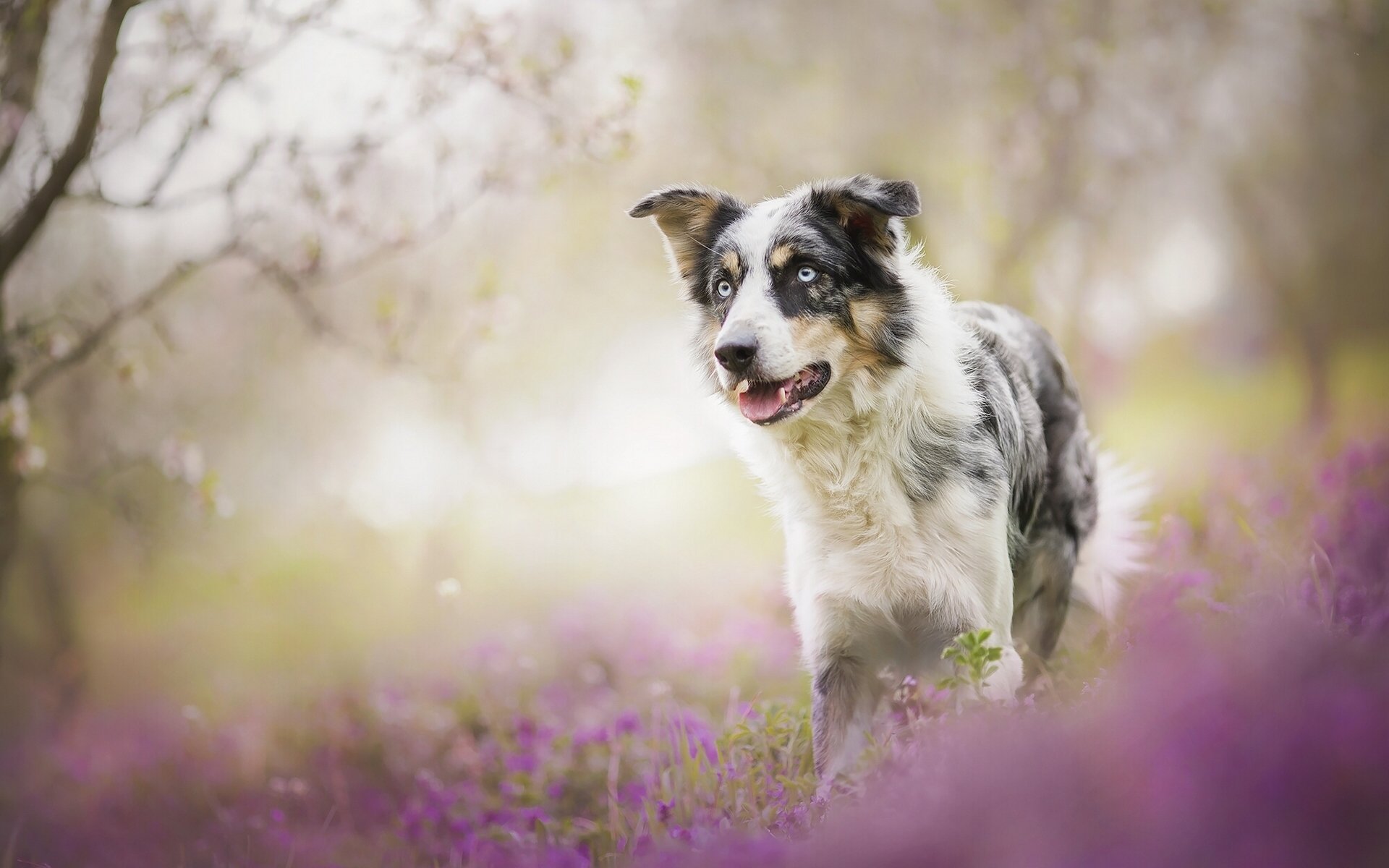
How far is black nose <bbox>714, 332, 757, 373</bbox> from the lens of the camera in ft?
12.3

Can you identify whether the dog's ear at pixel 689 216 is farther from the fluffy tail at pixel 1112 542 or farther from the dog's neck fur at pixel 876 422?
the fluffy tail at pixel 1112 542

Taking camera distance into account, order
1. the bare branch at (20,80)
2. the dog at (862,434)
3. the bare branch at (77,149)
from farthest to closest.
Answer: the bare branch at (20,80), the bare branch at (77,149), the dog at (862,434)

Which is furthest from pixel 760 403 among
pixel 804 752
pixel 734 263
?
pixel 804 752

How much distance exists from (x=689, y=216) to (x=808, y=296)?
3.35 feet

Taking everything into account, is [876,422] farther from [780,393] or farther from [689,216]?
[689,216]

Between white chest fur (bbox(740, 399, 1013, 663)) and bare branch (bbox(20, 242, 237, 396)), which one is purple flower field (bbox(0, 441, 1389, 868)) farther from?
bare branch (bbox(20, 242, 237, 396))

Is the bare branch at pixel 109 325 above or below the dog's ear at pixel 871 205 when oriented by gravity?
below

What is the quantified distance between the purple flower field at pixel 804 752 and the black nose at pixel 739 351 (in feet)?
4.81

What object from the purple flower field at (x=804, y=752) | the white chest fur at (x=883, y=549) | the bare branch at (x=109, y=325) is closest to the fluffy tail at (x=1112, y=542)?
the purple flower field at (x=804, y=752)

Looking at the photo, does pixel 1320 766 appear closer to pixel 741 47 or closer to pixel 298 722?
pixel 298 722

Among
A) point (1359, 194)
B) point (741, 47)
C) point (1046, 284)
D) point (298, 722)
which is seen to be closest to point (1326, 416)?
point (1359, 194)

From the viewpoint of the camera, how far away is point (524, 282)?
13.3 m

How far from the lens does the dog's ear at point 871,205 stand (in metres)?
3.89

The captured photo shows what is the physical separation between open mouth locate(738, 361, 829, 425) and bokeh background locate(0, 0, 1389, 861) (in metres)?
1.98
